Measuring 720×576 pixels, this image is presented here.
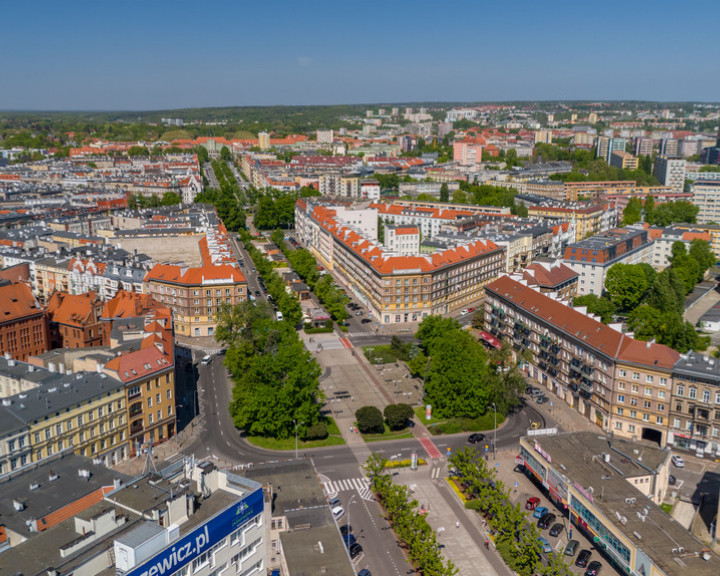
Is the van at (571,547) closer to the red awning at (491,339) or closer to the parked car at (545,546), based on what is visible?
the parked car at (545,546)

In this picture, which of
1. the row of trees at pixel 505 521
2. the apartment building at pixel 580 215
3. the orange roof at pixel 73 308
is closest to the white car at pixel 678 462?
the row of trees at pixel 505 521

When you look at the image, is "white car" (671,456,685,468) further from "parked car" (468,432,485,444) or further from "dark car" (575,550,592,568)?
"dark car" (575,550,592,568)

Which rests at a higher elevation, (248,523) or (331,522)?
(248,523)

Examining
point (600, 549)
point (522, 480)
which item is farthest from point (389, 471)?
point (600, 549)

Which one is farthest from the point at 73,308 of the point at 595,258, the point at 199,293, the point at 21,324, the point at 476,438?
the point at 595,258

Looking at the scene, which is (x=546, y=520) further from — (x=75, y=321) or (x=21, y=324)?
(x=21, y=324)

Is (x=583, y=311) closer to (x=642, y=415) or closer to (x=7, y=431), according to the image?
(x=642, y=415)
